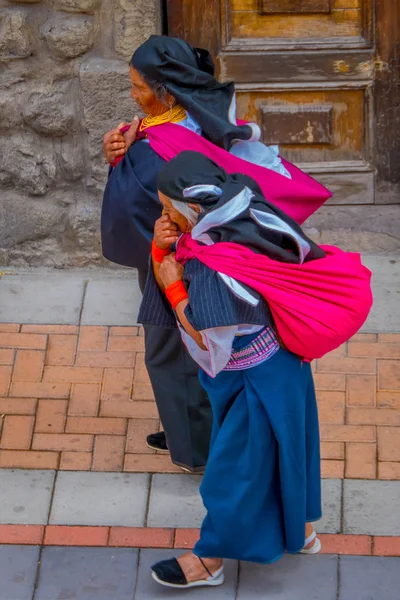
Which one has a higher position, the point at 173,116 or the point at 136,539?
the point at 173,116

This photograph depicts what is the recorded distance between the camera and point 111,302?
5723 mm

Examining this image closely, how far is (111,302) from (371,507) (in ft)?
6.17

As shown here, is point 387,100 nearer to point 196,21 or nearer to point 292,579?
point 196,21

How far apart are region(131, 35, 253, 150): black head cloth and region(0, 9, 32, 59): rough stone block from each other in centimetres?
165

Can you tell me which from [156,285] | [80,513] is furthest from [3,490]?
[156,285]

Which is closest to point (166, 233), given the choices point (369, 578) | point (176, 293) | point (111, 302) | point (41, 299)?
point (176, 293)

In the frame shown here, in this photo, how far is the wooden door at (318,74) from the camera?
5840 mm

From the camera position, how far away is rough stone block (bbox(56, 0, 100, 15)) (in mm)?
5527

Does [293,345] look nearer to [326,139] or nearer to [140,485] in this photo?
[140,485]

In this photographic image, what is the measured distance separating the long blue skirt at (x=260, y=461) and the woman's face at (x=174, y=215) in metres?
0.51

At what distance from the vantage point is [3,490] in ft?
15.0

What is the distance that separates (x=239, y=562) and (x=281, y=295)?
3.82ft

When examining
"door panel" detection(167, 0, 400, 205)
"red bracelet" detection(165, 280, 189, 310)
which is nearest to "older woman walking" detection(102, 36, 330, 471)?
"red bracelet" detection(165, 280, 189, 310)

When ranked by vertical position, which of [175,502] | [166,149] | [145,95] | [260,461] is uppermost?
[145,95]
